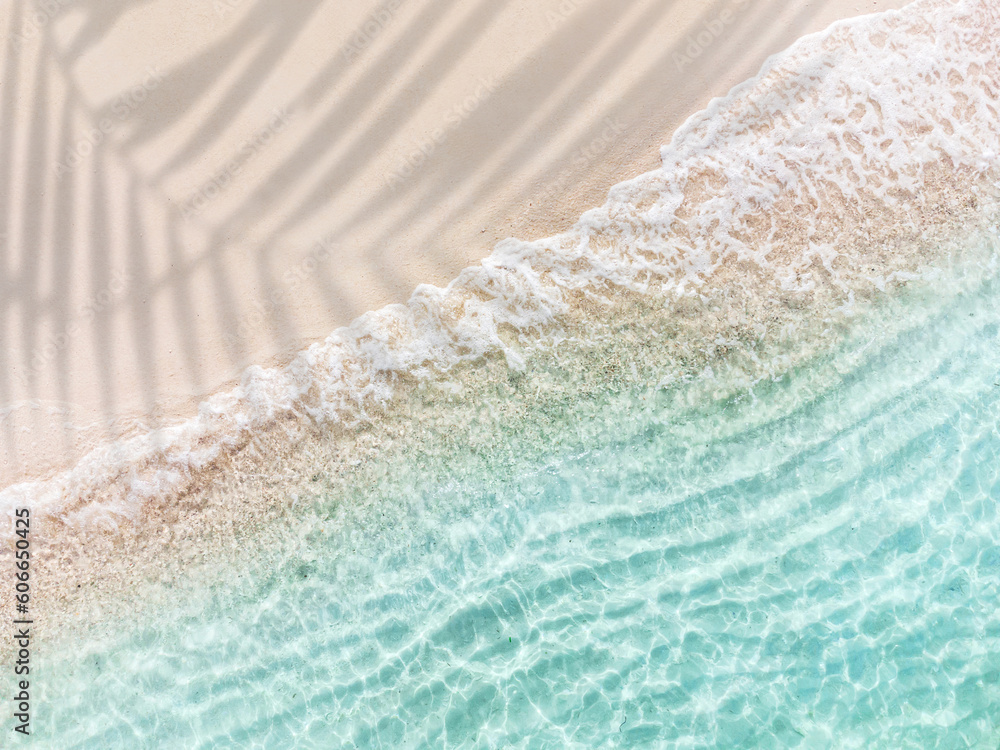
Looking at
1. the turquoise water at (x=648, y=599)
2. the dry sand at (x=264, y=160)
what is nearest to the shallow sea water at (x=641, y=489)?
the turquoise water at (x=648, y=599)

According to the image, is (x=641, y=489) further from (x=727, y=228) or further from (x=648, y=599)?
(x=727, y=228)

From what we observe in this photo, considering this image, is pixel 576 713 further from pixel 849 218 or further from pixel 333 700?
pixel 849 218

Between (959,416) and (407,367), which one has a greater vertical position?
(959,416)

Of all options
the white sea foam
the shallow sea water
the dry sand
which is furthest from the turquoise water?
the dry sand

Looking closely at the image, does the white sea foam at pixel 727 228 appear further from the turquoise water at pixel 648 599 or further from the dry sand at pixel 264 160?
the turquoise water at pixel 648 599

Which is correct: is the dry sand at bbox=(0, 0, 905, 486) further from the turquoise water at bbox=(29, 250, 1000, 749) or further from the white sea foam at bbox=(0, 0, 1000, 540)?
the turquoise water at bbox=(29, 250, 1000, 749)

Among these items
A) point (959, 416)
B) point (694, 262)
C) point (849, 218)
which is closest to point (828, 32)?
point (849, 218)
